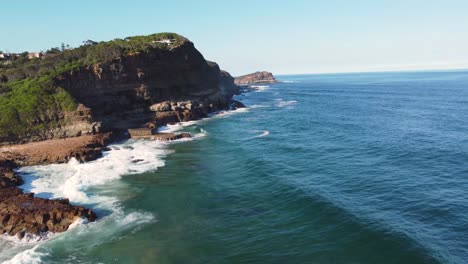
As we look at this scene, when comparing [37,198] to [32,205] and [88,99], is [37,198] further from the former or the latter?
[88,99]

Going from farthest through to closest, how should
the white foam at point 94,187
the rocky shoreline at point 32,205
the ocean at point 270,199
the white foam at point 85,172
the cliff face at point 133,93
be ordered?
the cliff face at point 133,93, the white foam at point 85,172, the rocky shoreline at point 32,205, the white foam at point 94,187, the ocean at point 270,199

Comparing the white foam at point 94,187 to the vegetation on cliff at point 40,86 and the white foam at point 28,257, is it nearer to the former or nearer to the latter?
the white foam at point 28,257

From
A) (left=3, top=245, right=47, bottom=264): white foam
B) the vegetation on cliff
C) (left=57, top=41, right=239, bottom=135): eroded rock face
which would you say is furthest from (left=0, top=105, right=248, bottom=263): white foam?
(left=57, top=41, right=239, bottom=135): eroded rock face

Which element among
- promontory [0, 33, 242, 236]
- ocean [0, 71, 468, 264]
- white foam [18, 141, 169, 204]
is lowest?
ocean [0, 71, 468, 264]

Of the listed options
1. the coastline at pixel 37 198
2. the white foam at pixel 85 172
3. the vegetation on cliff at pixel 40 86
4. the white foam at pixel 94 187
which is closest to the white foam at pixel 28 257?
the white foam at pixel 94 187

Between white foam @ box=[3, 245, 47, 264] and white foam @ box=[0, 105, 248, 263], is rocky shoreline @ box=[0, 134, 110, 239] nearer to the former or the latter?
white foam @ box=[0, 105, 248, 263]

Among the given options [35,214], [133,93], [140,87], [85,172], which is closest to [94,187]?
[85,172]
